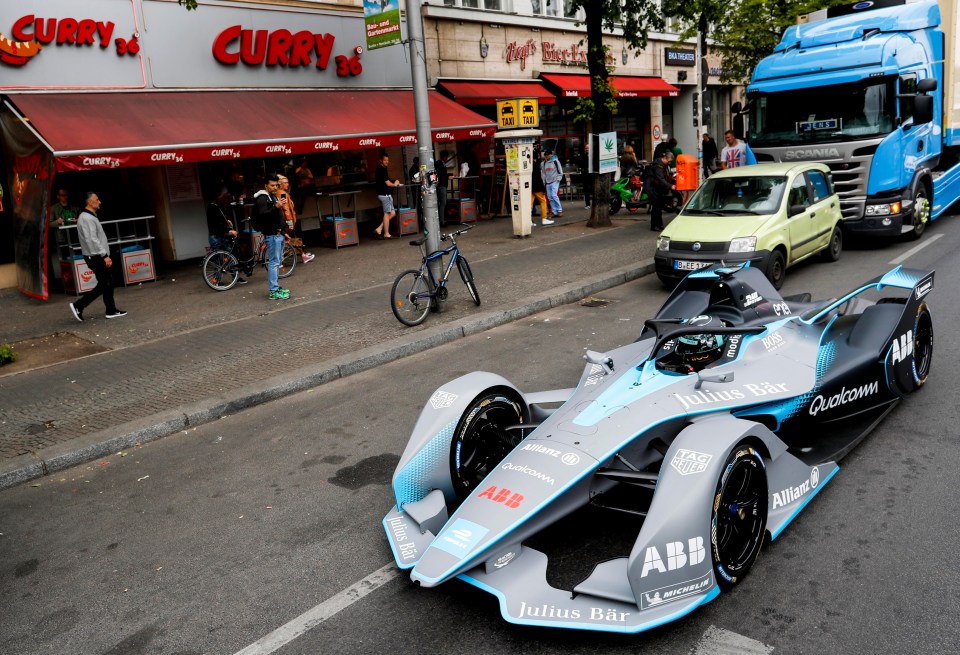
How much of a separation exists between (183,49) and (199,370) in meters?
9.19

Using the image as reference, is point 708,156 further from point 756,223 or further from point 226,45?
point 226,45

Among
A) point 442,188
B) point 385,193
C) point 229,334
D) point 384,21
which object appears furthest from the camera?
point 442,188

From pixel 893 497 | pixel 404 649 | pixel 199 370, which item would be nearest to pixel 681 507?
pixel 404 649

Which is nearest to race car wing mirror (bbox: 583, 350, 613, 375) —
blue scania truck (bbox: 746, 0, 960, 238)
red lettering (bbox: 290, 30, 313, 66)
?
blue scania truck (bbox: 746, 0, 960, 238)

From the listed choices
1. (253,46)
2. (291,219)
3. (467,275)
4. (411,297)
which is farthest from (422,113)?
(253,46)

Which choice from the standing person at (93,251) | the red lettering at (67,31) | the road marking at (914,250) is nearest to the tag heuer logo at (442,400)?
the standing person at (93,251)

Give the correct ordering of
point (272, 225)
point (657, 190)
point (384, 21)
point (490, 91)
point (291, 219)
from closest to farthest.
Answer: point (384, 21), point (272, 225), point (291, 219), point (657, 190), point (490, 91)

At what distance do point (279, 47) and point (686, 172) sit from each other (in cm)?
1001

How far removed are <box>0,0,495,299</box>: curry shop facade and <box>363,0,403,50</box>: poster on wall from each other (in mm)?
4021

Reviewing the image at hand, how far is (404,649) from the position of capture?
359 centimetres

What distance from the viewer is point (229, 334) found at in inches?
396

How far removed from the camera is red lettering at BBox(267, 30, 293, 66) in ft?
54.2

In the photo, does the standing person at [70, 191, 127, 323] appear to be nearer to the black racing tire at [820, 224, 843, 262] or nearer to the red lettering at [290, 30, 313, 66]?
the red lettering at [290, 30, 313, 66]

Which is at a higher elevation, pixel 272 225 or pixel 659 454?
pixel 272 225
